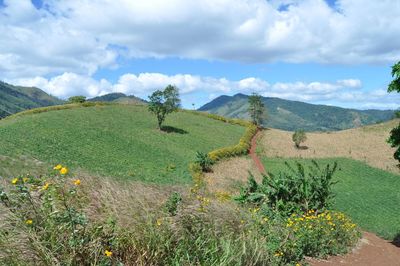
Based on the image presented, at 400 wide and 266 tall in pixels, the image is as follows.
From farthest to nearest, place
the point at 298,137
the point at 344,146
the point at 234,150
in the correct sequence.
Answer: the point at 344,146 < the point at 298,137 < the point at 234,150

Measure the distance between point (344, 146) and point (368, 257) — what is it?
1994 inches

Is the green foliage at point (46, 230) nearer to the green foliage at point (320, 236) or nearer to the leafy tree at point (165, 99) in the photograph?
the green foliage at point (320, 236)

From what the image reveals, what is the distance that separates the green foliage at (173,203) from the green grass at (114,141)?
16769 millimetres

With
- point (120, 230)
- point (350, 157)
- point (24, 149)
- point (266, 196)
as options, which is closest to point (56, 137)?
point (24, 149)

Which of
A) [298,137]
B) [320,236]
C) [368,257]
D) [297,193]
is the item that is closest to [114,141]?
[298,137]

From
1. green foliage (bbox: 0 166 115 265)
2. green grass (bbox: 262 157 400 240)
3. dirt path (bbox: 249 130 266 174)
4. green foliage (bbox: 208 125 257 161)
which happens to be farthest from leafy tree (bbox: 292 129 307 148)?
green foliage (bbox: 0 166 115 265)

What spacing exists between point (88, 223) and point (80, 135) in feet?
124

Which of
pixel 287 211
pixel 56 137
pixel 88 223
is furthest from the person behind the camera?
pixel 56 137

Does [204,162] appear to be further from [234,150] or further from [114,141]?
[114,141]

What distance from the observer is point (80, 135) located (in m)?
42.2

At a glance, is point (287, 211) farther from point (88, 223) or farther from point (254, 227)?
point (88, 223)

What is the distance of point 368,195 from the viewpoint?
33.6 meters

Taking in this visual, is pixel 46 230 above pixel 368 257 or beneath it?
above

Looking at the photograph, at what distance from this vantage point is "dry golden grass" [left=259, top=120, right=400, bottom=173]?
53734mm
